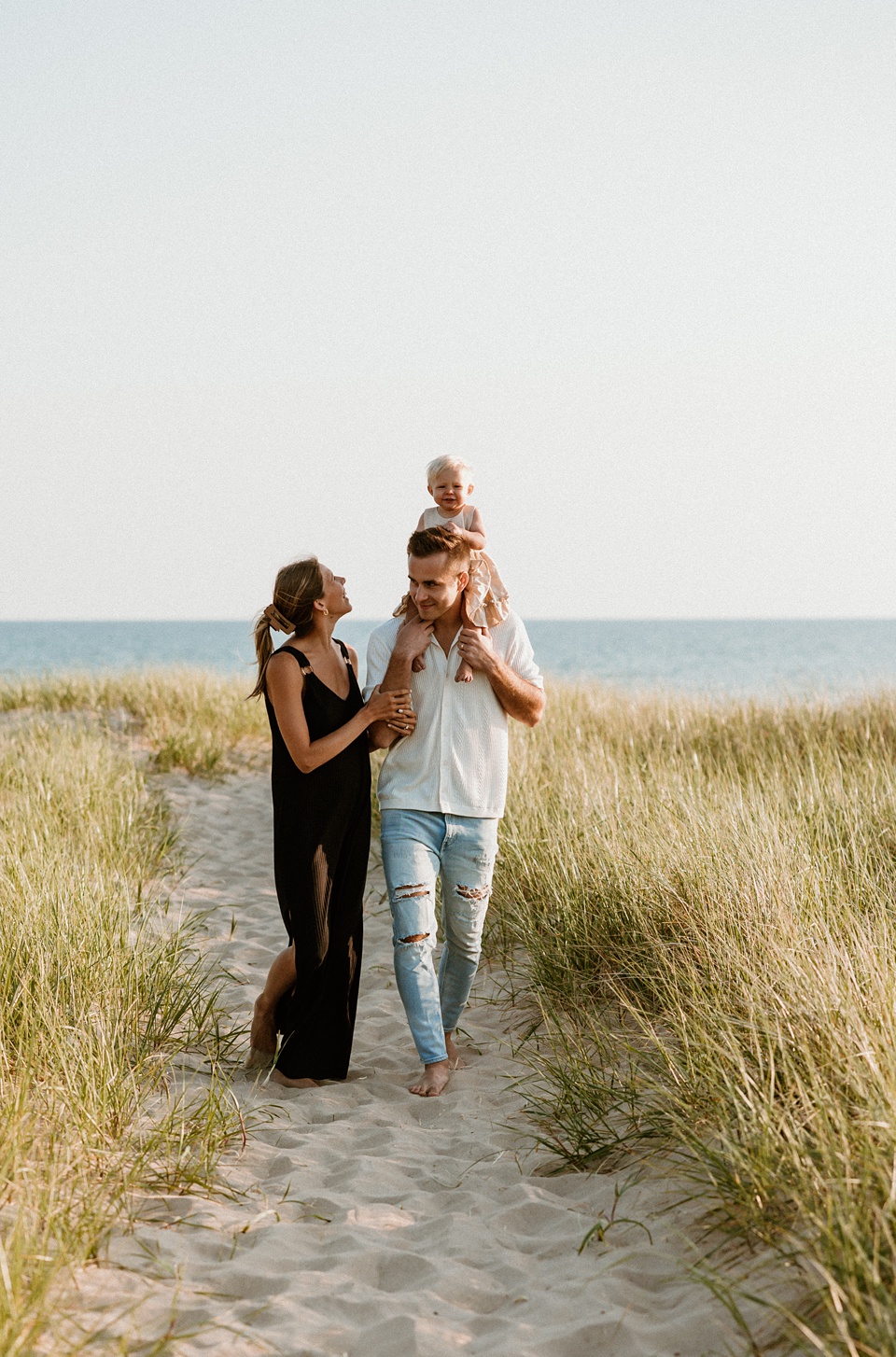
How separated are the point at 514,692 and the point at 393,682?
0.46m

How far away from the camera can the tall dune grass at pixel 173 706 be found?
1045 cm

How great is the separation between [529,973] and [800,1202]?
2826mm

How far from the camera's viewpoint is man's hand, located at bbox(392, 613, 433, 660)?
13.7ft

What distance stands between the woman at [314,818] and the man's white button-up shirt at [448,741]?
0.12 m

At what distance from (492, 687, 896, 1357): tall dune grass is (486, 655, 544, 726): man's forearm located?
925 millimetres

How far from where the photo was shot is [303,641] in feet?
14.2

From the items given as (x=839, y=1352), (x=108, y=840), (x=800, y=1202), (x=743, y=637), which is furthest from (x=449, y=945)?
(x=743, y=637)

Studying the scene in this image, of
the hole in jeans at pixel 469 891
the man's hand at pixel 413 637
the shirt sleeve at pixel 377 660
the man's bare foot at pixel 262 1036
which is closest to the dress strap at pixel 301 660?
the shirt sleeve at pixel 377 660

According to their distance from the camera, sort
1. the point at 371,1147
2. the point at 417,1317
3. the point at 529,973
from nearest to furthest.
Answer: the point at 417,1317 → the point at 371,1147 → the point at 529,973

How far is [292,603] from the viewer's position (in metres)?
4.25

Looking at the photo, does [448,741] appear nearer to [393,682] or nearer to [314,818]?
[393,682]

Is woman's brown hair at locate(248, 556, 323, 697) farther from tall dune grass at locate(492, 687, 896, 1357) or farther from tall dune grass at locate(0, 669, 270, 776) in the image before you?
tall dune grass at locate(0, 669, 270, 776)

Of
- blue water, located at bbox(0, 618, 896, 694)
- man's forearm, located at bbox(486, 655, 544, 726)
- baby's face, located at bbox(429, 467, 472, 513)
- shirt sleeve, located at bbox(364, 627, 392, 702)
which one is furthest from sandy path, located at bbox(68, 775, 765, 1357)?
blue water, located at bbox(0, 618, 896, 694)

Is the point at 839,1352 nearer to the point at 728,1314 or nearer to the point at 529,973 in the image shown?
the point at 728,1314
